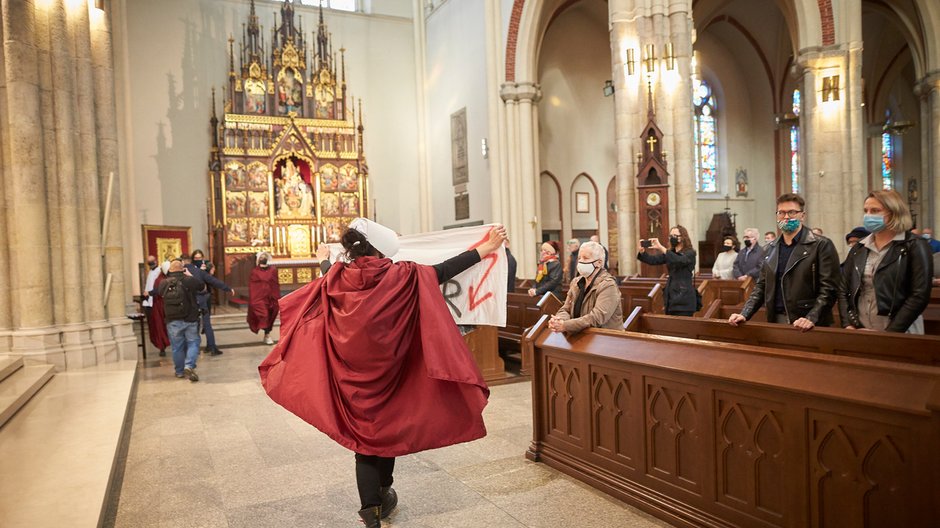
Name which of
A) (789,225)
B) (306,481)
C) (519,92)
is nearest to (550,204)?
(519,92)

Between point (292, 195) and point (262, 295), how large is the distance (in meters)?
7.76

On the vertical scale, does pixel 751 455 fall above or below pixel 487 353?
above

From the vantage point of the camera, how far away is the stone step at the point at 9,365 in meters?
5.95

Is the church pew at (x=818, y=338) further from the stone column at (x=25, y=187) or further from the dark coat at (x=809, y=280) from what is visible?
the stone column at (x=25, y=187)

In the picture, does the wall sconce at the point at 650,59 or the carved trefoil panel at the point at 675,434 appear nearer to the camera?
the carved trefoil panel at the point at 675,434

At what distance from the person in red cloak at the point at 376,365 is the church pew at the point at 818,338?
2.10 metres

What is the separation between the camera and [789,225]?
4082 millimetres

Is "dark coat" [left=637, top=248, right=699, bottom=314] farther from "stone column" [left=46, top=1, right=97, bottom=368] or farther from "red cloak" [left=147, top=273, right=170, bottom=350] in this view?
"red cloak" [left=147, top=273, right=170, bottom=350]

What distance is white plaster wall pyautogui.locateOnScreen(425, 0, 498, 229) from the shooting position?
16875mm

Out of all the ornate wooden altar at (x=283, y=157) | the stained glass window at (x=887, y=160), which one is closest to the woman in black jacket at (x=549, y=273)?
the ornate wooden altar at (x=283, y=157)

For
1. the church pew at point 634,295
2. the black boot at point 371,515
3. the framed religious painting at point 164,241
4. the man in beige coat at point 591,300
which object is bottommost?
the black boot at point 371,515

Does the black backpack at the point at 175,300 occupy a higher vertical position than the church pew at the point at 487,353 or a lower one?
higher

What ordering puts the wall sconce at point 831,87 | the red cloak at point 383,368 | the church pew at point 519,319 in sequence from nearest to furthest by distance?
1. the red cloak at point 383,368
2. the church pew at point 519,319
3. the wall sconce at point 831,87

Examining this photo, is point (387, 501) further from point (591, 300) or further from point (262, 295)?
point (262, 295)
